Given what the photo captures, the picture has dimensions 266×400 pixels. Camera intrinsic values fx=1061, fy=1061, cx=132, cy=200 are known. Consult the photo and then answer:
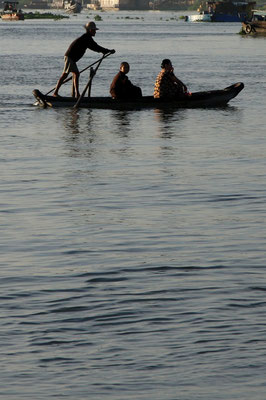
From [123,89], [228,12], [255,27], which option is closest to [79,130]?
[123,89]

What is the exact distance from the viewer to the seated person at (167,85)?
24017 mm

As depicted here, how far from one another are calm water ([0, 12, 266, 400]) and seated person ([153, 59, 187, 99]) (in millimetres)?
2439

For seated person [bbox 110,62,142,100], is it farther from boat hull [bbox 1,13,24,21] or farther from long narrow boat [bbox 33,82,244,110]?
boat hull [bbox 1,13,24,21]

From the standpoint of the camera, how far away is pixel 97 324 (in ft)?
26.2

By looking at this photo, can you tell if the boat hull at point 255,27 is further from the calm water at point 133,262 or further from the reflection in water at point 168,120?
the calm water at point 133,262

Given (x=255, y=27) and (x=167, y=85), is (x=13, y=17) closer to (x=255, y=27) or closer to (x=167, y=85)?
(x=255, y=27)

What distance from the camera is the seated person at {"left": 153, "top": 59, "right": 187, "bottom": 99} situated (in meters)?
24.0

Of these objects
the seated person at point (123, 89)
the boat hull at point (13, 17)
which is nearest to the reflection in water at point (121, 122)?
the seated person at point (123, 89)

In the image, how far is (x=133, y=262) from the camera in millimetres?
10078

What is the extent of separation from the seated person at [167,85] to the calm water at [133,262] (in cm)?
244

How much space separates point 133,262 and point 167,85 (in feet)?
48.5

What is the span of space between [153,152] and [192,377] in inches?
451

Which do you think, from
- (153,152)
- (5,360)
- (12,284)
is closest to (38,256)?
(12,284)

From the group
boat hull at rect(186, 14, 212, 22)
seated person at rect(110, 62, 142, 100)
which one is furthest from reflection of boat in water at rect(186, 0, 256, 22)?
seated person at rect(110, 62, 142, 100)
